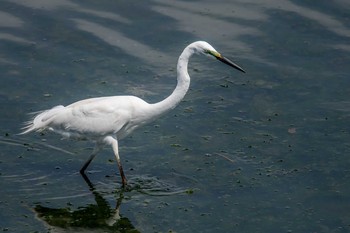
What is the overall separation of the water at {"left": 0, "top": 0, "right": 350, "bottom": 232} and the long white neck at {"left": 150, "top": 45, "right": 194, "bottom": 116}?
787mm

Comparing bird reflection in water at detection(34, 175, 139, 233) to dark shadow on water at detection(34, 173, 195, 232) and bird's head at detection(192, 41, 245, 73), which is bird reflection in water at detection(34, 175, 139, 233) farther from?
bird's head at detection(192, 41, 245, 73)

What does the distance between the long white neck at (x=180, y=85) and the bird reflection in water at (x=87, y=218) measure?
135 centimetres

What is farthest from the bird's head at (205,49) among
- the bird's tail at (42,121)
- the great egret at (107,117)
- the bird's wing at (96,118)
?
the bird's tail at (42,121)

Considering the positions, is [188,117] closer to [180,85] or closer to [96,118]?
[180,85]

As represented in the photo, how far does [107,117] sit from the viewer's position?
9.91 metres

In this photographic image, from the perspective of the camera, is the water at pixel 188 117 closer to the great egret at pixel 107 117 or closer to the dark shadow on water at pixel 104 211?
the dark shadow on water at pixel 104 211

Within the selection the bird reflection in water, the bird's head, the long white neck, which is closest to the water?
the bird reflection in water

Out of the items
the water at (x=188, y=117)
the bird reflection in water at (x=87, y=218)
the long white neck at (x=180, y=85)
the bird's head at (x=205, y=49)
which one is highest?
the bird's head at (x=205, y=49)

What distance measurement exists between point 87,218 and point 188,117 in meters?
2.97

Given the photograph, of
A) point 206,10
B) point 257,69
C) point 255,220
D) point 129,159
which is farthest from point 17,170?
point 206,10

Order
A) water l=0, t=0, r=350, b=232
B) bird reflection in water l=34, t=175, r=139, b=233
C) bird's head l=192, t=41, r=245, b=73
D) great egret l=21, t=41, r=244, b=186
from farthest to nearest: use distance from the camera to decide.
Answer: great egret l=21, t=41, r=244, b=186
bird's head l=192, t=41, r=245, b=73
water l=0, t=0, r=350, b=232
bird reflection in water l=34, t=175, r=139, b=233

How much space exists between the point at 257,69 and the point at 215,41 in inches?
44.7

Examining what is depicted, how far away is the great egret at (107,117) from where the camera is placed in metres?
9.91

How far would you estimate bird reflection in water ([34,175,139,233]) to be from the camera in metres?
8.98
